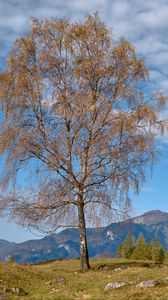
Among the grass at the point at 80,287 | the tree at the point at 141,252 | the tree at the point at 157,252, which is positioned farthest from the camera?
the tree at the point at 157,252

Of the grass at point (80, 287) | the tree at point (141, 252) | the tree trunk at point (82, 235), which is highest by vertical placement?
the tree at point (141, 252)

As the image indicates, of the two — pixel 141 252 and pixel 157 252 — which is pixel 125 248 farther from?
pixel 141 252

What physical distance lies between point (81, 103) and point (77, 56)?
3681 millimetres

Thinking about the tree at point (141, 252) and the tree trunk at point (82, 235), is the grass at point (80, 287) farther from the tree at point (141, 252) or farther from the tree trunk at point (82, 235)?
the tree at point (141, 252)

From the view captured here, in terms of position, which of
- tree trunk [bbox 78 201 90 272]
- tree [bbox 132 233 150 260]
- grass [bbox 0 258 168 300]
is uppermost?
tree [bbox 132 233 150 260]

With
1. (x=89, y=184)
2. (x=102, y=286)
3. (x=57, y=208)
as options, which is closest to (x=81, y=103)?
(x=89, y=184)

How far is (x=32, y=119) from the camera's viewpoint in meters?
28.0

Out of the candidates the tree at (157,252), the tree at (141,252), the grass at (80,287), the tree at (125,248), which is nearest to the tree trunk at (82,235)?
the grass at (80,287)

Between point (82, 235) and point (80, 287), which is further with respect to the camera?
point (82, 235)

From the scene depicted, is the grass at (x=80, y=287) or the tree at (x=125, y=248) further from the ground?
the tree at (x=125, y=248)

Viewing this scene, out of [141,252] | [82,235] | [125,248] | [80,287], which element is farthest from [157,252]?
[80,287]

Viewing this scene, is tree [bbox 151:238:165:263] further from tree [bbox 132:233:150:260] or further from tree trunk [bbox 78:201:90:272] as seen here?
tree trunk [bbox 78:201:90:272]

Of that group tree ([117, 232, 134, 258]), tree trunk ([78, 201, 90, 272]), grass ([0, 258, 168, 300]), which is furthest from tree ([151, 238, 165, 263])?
grass ([0, 258, 168, 300])

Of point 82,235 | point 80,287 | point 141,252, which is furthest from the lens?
point 141,252
